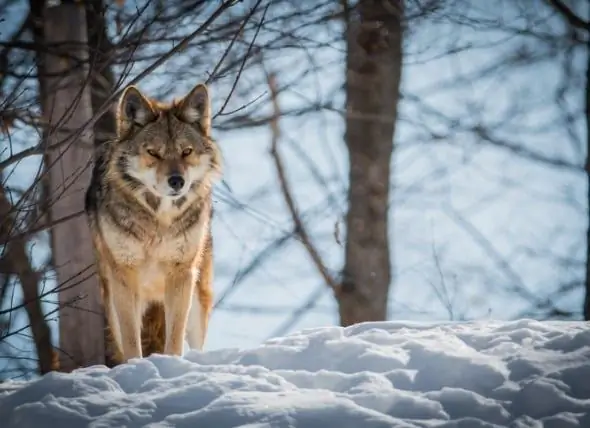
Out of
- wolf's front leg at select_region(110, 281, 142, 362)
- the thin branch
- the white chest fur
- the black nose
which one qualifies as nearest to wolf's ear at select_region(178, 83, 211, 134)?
the black nose

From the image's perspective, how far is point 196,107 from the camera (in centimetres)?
666

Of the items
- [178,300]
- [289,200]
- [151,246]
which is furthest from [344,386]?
[289,200]

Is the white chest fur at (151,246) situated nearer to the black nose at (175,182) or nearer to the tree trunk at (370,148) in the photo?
the black nose at (175,182)

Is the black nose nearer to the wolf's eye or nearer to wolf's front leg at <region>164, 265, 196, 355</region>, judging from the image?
the wolf's eye

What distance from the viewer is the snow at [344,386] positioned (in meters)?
3.79

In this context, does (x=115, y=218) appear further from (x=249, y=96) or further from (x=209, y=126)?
(x=249, y=96)

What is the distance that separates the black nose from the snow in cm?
173

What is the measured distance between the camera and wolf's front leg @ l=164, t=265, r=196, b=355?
21.3 feet

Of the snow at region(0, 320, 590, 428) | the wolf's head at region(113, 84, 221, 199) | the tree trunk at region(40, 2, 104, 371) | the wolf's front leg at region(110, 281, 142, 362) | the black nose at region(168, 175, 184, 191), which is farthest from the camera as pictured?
the tree trunk at region(40, 2, 104, 371)

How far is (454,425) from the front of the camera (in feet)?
12.1

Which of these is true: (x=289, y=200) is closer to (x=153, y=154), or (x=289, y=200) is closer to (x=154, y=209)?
(x=154, y=209)

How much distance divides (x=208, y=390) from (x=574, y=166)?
800 cm

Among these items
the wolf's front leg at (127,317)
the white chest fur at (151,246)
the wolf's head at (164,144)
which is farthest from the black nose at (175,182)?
the wolf's front leg at (127,317)

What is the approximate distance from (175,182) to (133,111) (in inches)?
28.7
